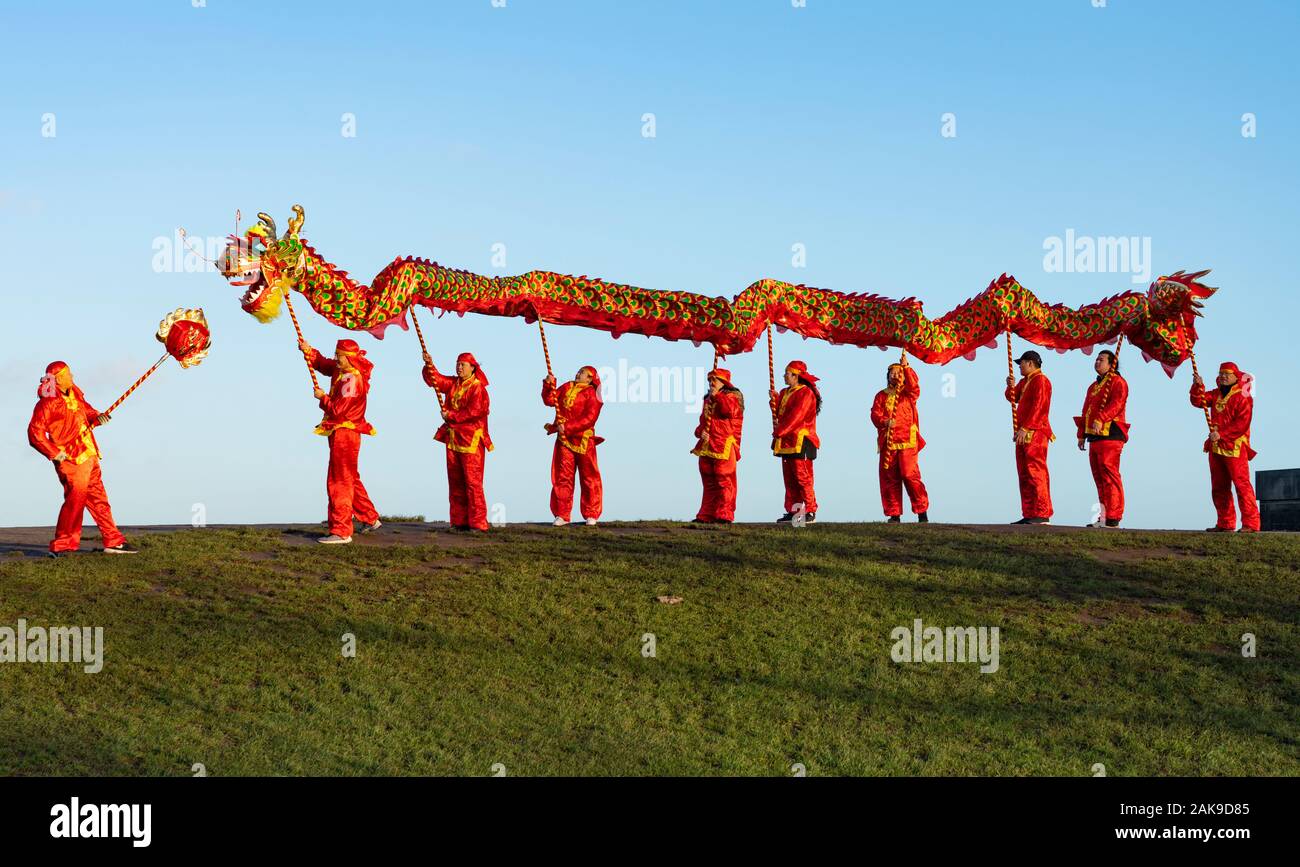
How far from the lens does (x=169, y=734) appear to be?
38.5 ft

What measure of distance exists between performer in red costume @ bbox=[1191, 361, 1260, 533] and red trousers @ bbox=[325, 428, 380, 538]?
10646mm

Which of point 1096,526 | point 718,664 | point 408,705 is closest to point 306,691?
point 408,705

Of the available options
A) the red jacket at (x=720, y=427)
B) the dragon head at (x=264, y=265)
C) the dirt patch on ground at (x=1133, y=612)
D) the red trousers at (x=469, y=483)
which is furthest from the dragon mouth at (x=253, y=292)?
the dirt patch on ground at (x=1133, y=612)

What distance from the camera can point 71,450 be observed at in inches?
629

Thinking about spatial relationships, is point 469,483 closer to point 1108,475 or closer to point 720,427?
point 720,427

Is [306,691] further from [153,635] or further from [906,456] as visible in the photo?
[906,456]

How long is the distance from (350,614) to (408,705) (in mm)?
2082

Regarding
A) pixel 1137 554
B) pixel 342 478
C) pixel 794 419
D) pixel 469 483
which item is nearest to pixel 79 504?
pixel 342 478

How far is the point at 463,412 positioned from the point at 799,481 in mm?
4501

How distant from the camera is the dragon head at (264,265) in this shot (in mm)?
16359

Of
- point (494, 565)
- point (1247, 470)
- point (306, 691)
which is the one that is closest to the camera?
point (306, 691)

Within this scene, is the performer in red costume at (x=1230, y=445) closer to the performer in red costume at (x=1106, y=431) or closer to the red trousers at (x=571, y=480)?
the performer in red costume at (x=1106, y=431)

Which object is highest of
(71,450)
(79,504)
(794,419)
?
(794,419)
